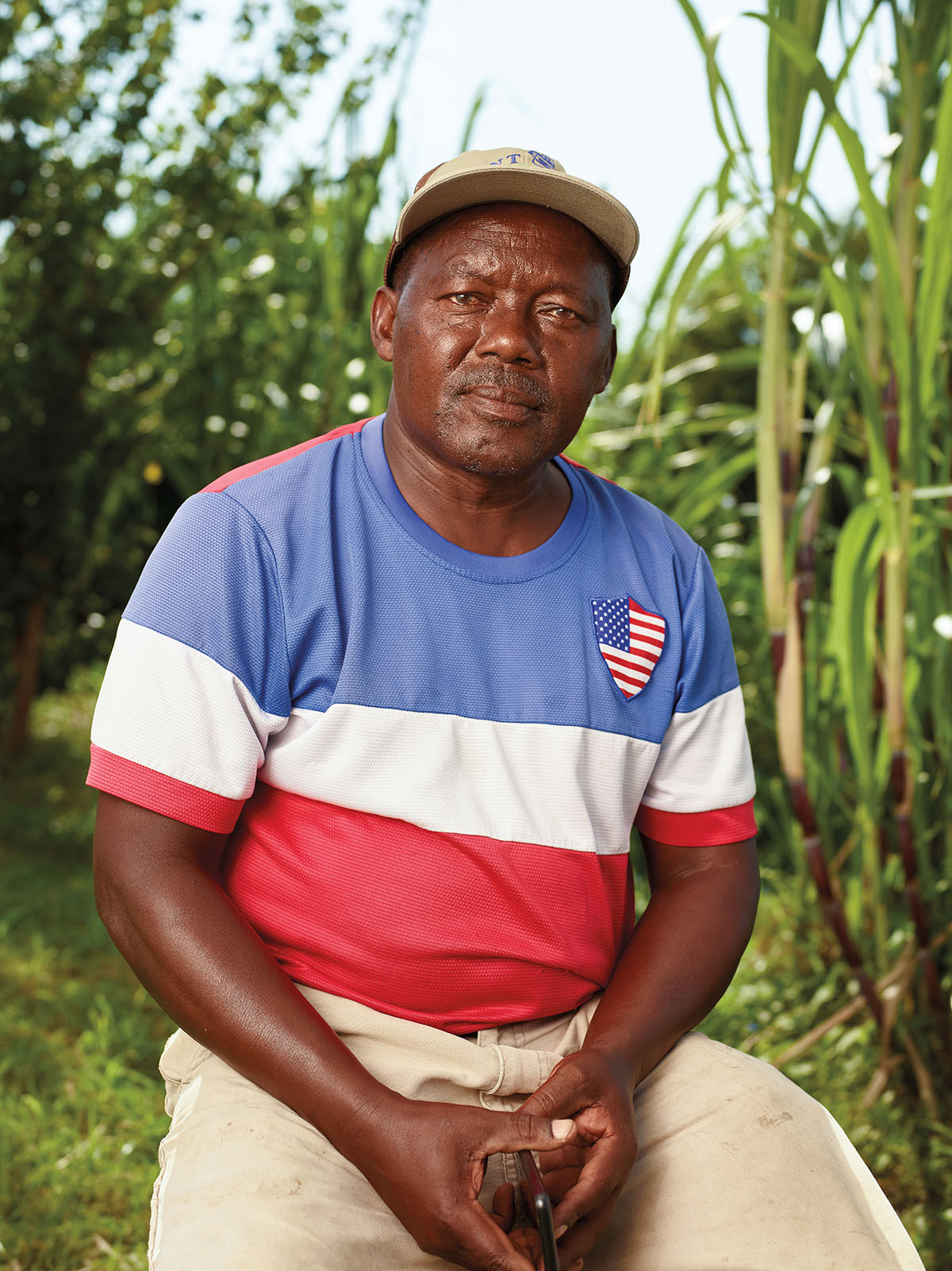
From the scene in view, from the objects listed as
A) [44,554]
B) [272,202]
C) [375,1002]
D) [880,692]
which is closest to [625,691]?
[375,1002]

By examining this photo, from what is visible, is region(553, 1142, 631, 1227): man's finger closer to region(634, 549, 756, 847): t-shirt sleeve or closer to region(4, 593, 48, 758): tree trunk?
region(634, 549, 756, 847): t-shirt sleeve

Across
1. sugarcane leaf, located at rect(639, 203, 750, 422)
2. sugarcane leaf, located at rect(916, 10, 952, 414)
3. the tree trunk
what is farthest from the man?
the tree trunk

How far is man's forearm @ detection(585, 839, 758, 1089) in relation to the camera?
135 cm

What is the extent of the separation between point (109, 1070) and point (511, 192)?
1.80 m

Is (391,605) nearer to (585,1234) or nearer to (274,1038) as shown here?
(274,1038)

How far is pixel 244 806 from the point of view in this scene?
139 cm

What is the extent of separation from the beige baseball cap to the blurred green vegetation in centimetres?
47

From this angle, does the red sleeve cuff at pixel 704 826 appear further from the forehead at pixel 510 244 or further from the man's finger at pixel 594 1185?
the forehead at pixel 510 244

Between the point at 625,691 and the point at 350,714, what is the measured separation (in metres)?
0.34

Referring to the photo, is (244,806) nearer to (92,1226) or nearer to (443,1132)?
(443,1132)

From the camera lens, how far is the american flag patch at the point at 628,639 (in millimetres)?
1450

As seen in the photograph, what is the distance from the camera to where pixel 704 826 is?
1527mm

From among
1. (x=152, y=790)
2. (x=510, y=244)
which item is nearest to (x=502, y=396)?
(x=510, y=244)

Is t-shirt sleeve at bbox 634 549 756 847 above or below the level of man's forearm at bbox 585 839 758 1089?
above
